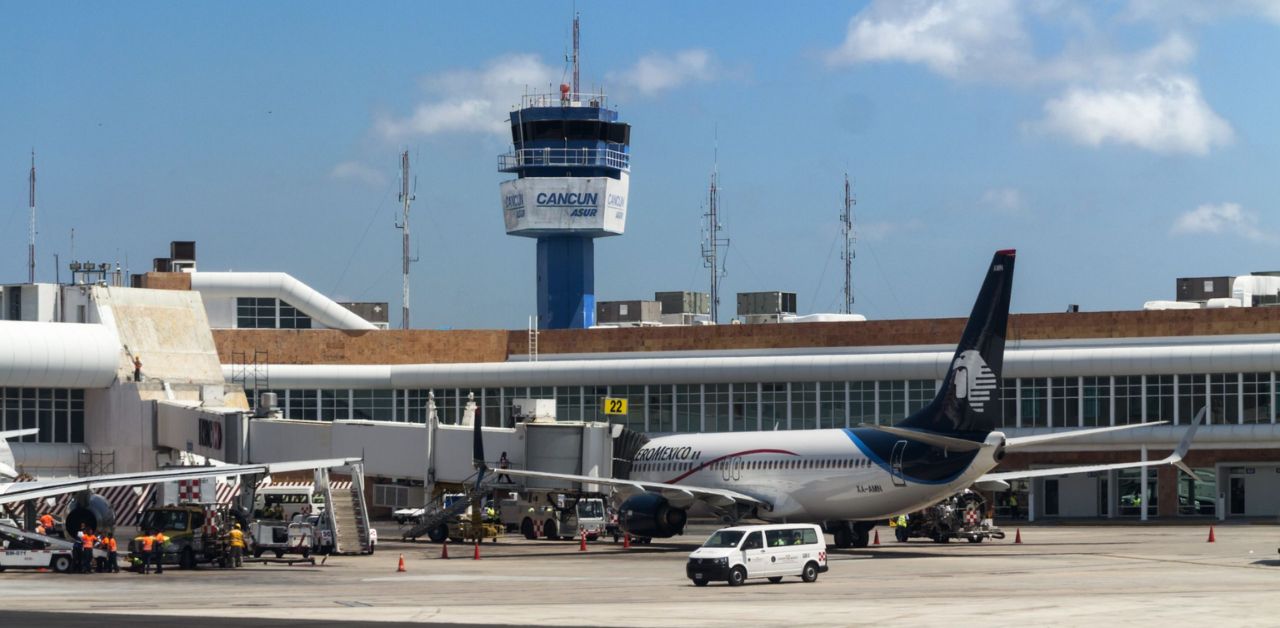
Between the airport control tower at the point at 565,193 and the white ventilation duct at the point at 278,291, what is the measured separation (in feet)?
121

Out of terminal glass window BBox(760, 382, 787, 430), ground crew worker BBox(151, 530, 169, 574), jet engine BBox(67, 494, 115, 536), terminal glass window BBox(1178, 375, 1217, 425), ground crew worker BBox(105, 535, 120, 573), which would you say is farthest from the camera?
terminal glass window BBox(760, 382, 787, 430)

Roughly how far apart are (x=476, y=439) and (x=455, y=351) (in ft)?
97.8

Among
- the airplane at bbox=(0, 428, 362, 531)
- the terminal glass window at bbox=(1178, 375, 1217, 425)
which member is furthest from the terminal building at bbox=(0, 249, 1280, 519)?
the airplane at bbox=(0, 428, 362, 531)

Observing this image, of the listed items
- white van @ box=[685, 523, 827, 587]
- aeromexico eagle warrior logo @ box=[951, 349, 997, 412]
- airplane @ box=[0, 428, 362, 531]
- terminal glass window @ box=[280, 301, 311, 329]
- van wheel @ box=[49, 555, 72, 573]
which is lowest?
van wheel @ box=[49, 555, 72, 573]

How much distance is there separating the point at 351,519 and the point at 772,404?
34.6m

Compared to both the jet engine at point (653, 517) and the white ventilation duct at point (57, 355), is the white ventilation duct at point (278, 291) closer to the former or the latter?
the white ventilation duct at point (57, 355)

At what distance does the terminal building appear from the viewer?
74062mm

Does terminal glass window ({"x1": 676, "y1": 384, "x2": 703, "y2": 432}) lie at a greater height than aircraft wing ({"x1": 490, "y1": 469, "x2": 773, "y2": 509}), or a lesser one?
Answer: greater

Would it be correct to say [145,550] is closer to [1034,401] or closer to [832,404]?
[832,404]

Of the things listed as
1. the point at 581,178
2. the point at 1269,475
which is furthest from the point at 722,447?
the point at 581,178

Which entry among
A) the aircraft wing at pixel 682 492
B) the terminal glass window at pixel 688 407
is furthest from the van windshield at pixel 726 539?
the terminal glass window at pixel 688 407

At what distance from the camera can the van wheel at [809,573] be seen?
145 feet

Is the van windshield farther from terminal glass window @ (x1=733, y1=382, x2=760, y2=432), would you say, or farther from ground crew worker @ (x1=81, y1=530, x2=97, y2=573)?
terminal glass window @ (x1=733, y1=382, x2=760, y2=432)

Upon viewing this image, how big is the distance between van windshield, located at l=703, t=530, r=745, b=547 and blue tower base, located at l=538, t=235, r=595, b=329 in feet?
281
